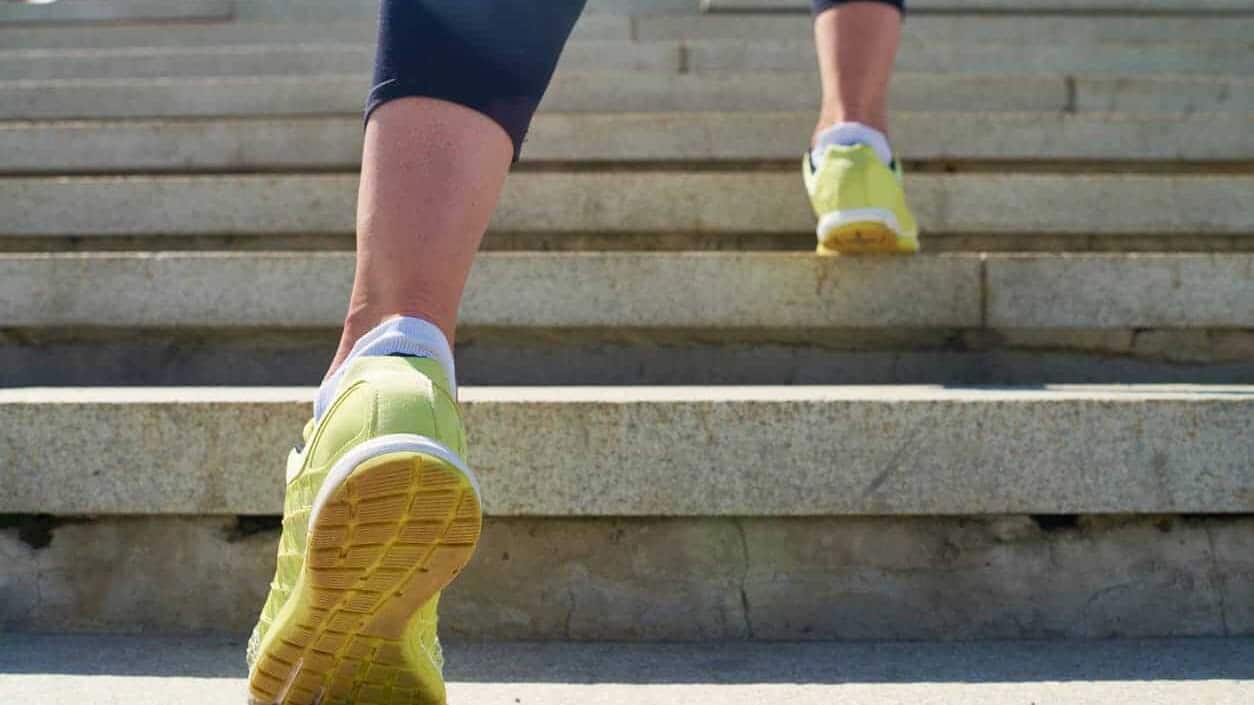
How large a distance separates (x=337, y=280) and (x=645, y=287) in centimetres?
58

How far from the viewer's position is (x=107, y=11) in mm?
5418

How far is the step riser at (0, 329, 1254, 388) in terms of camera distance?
90.2 inches

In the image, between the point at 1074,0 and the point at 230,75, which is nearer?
the point at 230,75

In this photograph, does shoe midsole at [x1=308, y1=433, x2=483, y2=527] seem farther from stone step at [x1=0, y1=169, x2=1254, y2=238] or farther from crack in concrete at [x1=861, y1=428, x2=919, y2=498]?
stone step at [x1=0, y1=169, x2=1254, y2=238]


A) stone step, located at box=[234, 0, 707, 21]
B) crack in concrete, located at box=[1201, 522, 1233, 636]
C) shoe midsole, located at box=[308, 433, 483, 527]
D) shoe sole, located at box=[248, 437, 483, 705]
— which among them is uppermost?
stone step, located at box=[234, 0, 707, 21]

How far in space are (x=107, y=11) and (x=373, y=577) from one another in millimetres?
5142

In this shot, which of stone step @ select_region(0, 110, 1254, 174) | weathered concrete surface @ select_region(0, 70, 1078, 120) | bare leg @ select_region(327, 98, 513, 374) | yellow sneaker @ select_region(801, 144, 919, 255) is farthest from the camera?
weathered concrete surface @ select_region(0, 70, 1078, 120)

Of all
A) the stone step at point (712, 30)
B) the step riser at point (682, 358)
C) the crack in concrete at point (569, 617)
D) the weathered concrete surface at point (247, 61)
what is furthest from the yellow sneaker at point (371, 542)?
the stone step at point (712, 30)

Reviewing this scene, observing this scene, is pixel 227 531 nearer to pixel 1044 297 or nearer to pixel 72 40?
pixel 1044 297

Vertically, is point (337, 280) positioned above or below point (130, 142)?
below

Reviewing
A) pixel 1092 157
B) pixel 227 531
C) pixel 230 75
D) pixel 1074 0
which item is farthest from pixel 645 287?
pixel 1074 0

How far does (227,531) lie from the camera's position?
5.55ft

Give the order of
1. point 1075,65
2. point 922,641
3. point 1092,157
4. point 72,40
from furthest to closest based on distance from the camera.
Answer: point 72,40 → point 1075,65 → point 1092,157 → point 922,641

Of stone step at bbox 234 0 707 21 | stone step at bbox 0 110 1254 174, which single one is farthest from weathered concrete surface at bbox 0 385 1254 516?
stone step at bbox 234 0 707 21
